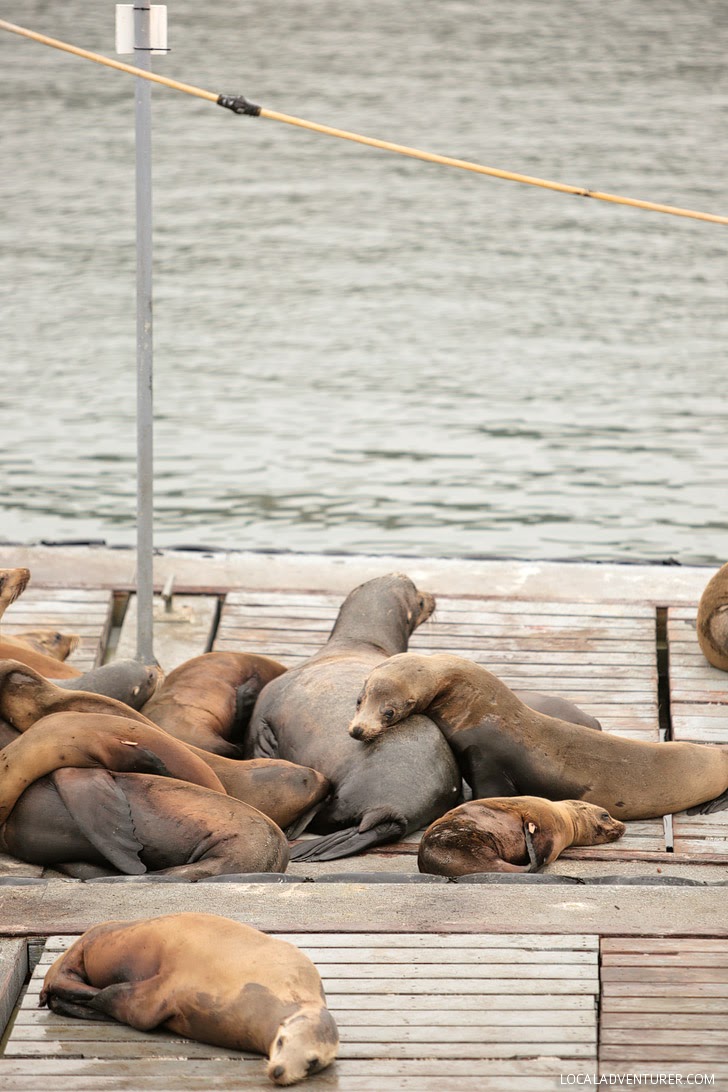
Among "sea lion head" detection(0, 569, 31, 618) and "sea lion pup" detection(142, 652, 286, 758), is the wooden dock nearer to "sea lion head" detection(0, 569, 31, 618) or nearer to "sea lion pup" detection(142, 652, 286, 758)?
"sea lion pup" detection(142, 652, 286, 758)

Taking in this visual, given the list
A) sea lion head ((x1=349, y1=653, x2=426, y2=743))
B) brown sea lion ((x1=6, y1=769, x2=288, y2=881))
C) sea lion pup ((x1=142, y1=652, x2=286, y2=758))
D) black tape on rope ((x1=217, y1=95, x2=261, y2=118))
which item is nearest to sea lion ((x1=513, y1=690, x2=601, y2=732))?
sea lion head ((x1=349, y1=653, x2=426, y2=743))

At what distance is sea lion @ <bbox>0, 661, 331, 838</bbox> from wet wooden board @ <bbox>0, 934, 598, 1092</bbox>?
3.87 ft

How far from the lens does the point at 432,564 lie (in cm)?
777

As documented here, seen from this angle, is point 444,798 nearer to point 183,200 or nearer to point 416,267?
point 416,267

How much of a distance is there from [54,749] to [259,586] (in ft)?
8.77

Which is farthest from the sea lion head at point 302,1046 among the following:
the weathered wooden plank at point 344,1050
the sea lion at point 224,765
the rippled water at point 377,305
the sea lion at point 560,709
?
the rippled water at point 377,305

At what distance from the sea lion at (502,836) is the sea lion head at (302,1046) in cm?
133

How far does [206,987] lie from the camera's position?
3604 millimetres

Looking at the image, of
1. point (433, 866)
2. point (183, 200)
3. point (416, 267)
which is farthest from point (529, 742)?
Result: point (183, 200)

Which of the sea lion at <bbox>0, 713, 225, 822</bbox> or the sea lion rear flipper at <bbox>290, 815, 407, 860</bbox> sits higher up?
the sea lion at <bbox>0, 713, 225, 822</bbox>

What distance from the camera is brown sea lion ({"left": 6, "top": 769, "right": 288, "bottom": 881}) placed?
188 inches

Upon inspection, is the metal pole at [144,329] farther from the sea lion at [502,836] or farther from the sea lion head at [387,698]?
the sea lion at [502,836]

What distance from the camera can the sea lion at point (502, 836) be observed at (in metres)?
4.85

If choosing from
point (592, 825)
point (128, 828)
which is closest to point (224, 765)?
point (128, 828)
